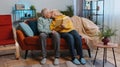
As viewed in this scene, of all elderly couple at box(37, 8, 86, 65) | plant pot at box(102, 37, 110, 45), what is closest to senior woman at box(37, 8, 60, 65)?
elderly couple at box(37, 8, 86, 65)

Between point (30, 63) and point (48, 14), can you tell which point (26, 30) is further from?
point (30, 63)

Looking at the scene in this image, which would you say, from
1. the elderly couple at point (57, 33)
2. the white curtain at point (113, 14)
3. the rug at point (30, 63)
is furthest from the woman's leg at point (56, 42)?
the white curtain at point (113, 14)

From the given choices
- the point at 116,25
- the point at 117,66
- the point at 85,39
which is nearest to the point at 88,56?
the point at 85,39

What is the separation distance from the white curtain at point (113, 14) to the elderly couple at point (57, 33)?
1.38m

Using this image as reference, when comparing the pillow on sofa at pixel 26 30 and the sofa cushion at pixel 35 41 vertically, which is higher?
the pillow on sofa at pixel 26 30

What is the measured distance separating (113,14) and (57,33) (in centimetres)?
175

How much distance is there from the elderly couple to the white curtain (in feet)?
4.54

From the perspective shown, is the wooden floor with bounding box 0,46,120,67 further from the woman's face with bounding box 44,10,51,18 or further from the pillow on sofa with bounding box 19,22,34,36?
the woman's face with bounding box 44,10,51,18

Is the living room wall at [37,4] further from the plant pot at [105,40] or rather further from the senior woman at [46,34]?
the plant pot at [105,40]

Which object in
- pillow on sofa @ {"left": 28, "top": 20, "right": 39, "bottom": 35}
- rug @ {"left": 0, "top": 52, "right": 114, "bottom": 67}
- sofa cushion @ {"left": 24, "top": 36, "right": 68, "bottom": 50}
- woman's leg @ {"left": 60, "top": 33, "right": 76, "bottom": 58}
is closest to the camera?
rug @ {"left": 0, "top": 52, "right": 114, "bottom": 67}

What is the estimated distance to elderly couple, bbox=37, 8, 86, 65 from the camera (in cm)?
323

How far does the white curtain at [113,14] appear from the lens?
4.26 metres

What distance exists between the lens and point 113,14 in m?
Result: 4.33

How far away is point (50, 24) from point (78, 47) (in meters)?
0.75
